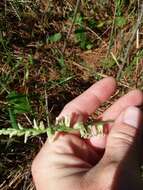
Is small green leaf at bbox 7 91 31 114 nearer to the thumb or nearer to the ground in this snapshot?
the ground

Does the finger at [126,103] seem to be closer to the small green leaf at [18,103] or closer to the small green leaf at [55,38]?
the small green leaf at [18,103]

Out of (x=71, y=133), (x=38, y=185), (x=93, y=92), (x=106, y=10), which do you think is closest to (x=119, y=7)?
(x=106, y=10)

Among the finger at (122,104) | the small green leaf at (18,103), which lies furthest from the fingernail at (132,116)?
the small green leaf at (18,103)

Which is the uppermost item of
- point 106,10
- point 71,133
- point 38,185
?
point 106,10

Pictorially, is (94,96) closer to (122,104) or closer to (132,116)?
(122,104)

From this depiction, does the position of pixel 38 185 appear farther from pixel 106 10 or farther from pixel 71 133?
pixel 106 10

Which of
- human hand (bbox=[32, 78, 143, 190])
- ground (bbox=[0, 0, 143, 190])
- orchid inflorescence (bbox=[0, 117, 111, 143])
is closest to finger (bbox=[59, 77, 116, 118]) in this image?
human hand (bbox=[32, 78, 143, 190])

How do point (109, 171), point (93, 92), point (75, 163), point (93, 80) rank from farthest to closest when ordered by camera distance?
point (93, 80) → point (93, 92) → point (75, 163) → point (109, 171)

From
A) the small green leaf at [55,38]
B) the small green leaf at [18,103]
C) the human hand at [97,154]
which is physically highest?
the small green leaf at [55,38]
